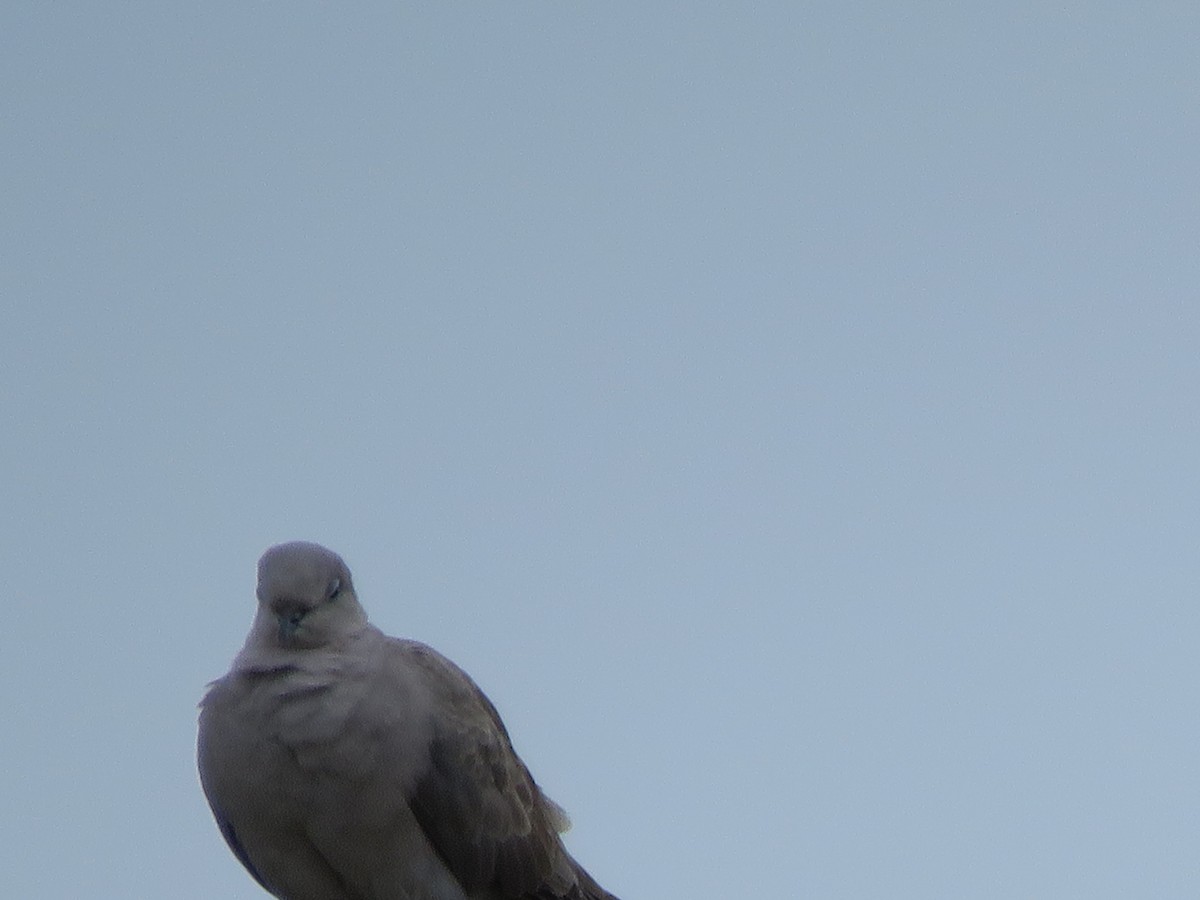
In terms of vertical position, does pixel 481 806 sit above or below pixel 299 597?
below

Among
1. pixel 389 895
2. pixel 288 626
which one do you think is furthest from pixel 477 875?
pixel 288 626

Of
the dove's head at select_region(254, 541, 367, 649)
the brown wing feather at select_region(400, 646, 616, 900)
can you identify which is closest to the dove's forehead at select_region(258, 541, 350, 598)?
the dove's head at select_region(254, 541, 367, 649)

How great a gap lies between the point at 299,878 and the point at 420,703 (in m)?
0.71

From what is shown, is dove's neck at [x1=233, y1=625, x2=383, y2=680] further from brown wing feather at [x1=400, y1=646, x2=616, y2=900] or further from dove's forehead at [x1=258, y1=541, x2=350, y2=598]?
brown wing feather at [x1=400, y1=646, x2=616, y2=900]

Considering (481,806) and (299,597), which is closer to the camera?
(299,597)

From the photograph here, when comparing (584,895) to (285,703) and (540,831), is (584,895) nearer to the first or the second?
(540,831)

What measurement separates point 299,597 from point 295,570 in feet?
0.29

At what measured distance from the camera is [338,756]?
5.31 m

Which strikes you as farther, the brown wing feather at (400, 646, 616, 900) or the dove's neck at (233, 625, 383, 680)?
the brown wing feather at (400, 646, 616, 900)

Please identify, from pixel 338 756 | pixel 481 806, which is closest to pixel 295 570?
pixel 338 756

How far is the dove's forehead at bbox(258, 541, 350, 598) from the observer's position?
5.30 meters

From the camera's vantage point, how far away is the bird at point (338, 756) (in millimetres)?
5305

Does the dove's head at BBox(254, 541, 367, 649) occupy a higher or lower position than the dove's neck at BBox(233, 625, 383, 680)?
higher

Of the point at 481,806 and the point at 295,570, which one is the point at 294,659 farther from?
the point at 481,806
